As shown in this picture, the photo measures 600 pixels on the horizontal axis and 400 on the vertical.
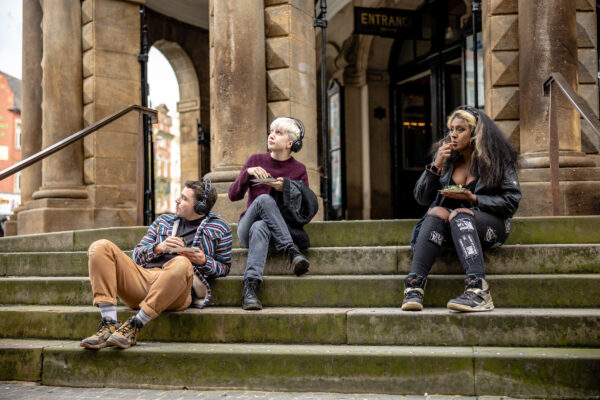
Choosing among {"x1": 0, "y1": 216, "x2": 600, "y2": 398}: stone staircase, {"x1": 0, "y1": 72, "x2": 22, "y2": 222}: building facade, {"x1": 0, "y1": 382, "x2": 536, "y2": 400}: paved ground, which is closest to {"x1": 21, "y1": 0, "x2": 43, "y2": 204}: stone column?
{"x1": 0, "y1": 216, "x2": 600, "y2": 398}: stone staircase

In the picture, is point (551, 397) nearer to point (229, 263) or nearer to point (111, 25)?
point (229, 263)

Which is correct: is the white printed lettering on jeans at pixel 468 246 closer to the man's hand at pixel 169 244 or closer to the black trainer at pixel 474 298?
the black trainer at pixel 474 298

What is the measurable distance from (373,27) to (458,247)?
5.36 meters

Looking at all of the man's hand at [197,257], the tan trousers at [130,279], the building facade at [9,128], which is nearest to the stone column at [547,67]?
the man's hand at [197,257]

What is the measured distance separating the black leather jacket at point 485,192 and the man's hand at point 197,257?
141 cm

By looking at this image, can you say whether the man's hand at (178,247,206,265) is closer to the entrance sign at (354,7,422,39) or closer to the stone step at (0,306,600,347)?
the stone step at (0,306,600,347)

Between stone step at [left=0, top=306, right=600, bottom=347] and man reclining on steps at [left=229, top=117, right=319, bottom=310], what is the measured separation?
228mm

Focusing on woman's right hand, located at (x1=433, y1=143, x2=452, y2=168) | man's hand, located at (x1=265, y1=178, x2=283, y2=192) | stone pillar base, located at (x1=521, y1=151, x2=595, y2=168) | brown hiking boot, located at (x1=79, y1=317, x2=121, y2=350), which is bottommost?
brown hiking boot, located at (x1=79, y1=317, x2=121, y2=350)

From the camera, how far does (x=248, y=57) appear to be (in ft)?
21.8

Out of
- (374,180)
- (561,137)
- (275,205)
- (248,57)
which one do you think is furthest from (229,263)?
(374,180)

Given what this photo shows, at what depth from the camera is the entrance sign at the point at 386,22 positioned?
863 centimetres

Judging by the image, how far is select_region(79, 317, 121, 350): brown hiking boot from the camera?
4008 millimetres

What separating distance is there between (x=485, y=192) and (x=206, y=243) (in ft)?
6.22

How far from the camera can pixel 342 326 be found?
4047mm
